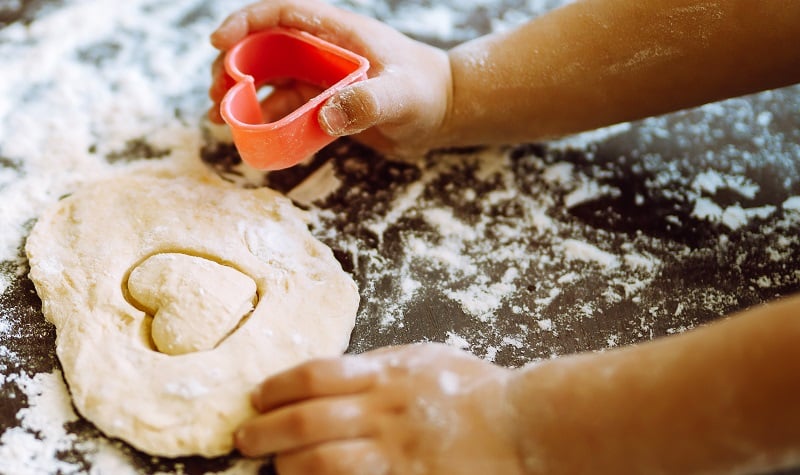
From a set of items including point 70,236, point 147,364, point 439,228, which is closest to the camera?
point 147,364

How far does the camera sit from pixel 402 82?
3.46ft

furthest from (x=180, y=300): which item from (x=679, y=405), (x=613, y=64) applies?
(x=613, y=64)

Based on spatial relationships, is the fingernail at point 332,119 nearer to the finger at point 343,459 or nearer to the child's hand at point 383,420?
the child's hand at point 383,420

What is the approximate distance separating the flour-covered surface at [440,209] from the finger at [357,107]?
0.68ft

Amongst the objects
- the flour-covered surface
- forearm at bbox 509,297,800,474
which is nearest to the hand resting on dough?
forearm at bbox 509,297,800,474

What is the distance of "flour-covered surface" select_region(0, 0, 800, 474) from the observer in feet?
3.23

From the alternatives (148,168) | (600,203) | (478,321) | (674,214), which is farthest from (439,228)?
(148,168)

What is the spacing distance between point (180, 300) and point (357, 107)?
14.5 inches

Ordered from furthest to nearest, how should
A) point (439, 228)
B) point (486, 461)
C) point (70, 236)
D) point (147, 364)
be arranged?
1. point (439, 228)
2. point (70, 236)
3. point (147, 364)
4. point (486, 461)

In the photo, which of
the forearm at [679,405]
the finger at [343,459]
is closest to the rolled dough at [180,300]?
the finger at [343,459]

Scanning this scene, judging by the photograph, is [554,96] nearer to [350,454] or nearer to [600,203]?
[600,203]

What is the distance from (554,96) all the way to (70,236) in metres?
0.83

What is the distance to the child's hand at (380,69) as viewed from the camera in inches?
41.2

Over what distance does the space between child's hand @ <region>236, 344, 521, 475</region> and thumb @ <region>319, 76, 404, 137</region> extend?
34cm
